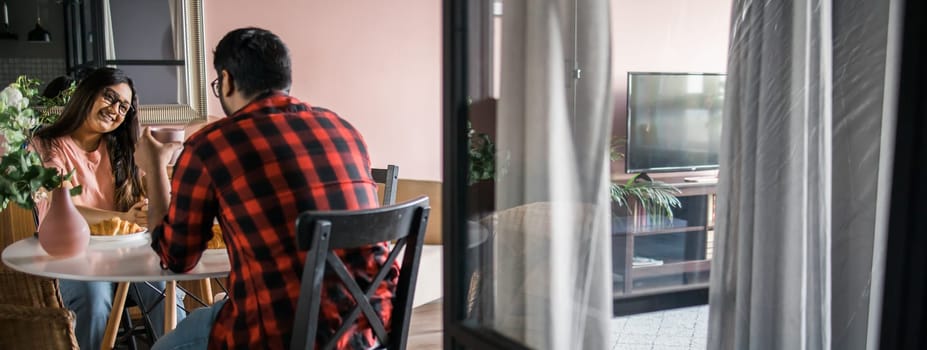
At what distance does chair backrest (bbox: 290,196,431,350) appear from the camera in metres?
1.35

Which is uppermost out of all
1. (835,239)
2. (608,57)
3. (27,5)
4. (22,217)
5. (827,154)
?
(27,5)

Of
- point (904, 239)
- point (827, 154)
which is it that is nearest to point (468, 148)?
point (827, 154)

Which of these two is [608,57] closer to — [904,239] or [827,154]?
[827,154]

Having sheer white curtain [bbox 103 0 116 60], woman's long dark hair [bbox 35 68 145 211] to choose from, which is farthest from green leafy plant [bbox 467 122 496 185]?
sheer white curtain [bbox 103 0 116 60]

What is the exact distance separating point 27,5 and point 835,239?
139 inches

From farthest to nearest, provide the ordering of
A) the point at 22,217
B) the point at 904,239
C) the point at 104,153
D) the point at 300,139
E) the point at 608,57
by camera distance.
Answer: the point at 22,217 → the point at 104,153 → the point at 300,139 → the point at 608,57 → the point at 904,239

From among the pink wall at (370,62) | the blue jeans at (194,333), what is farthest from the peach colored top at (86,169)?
the pink wall at (370,62)

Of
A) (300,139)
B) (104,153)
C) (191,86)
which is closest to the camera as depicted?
(300,139)

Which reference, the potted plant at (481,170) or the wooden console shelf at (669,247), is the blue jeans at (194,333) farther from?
the wooden console shelf at (669,247)

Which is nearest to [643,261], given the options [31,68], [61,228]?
[61,228]

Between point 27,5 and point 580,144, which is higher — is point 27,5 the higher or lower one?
the higher one

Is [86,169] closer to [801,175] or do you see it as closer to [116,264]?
[116,264]

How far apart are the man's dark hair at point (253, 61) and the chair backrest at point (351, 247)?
41 cm

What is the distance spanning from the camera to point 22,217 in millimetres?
3016
